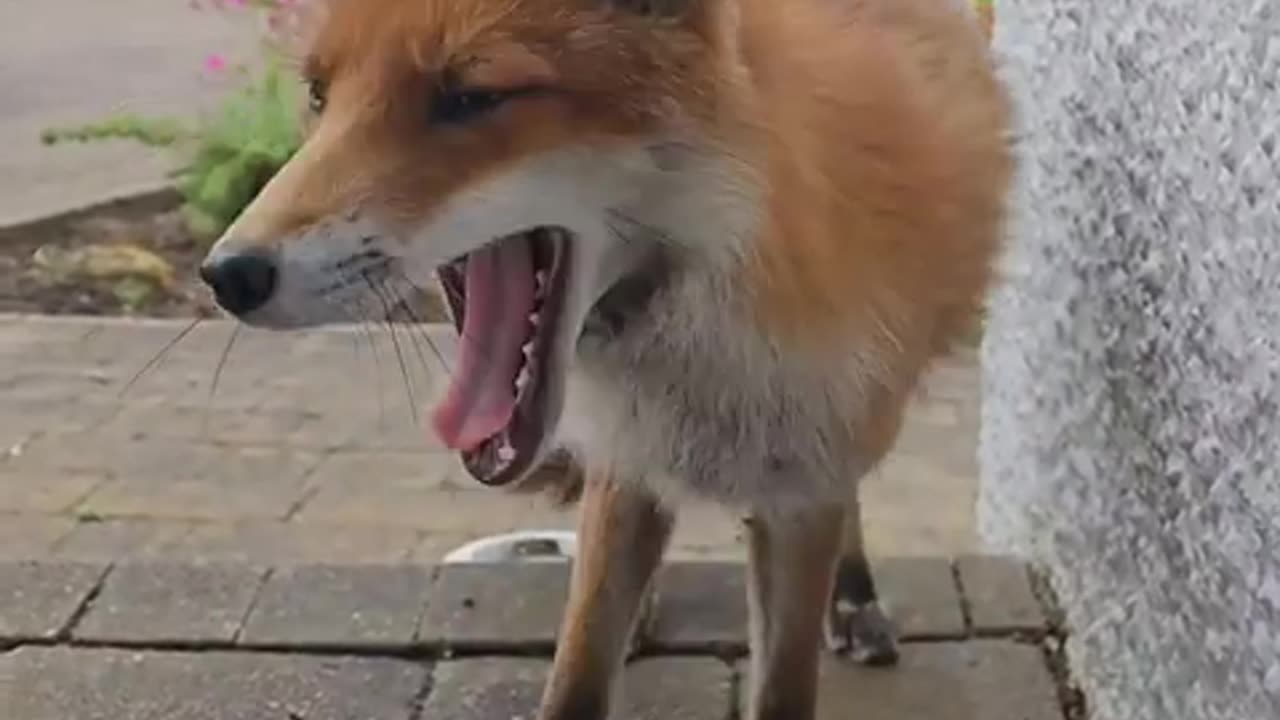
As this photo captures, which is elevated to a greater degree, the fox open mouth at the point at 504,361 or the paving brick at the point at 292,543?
the fox open mouth at the point at 504,361

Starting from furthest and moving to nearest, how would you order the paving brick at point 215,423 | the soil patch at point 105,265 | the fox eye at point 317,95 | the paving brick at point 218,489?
the soil patch at point 105,265 → the paving brick at point 215,423 → the paving brick at point 218,489 → the fox eye at point 317,95

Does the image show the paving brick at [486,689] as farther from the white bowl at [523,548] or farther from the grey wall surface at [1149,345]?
the grey wall surface at [1149,345]

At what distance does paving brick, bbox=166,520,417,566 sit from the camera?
3721 millimetres

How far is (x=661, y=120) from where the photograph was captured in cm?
197

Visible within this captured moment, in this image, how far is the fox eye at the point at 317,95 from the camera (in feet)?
6.50

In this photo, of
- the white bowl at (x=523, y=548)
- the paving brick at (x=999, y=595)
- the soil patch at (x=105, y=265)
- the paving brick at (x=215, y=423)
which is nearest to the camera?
the paving brick at (x=999, y=595)

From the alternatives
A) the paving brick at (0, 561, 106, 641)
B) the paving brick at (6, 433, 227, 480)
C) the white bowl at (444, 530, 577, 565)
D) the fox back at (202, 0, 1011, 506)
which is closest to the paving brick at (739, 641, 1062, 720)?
the fox back at (202, 0, 1011, 506)

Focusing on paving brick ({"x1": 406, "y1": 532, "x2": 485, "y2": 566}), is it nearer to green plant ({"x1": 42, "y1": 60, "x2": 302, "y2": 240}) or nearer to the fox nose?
green plant ({"x1": 42, "y1": 60, "x2": 302, "y2": 240})

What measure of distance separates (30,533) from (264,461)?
568 mm

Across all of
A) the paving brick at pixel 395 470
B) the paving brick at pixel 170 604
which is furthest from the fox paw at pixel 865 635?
the paving brick at pixel 395 470

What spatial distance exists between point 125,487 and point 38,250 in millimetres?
1807

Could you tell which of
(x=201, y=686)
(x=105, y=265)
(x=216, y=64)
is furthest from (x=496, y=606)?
(x=216, y=64)

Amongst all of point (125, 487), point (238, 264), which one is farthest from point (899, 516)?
point (238, 264)

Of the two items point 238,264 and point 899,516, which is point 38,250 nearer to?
point 899,516
